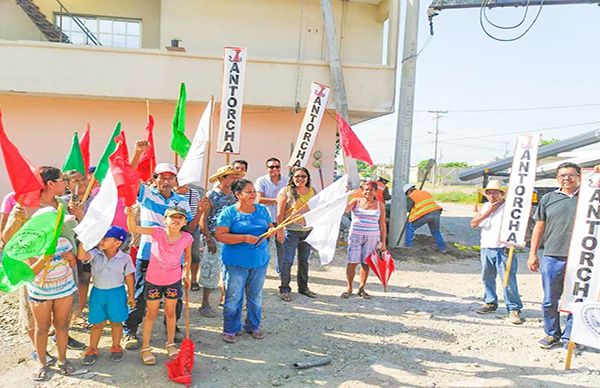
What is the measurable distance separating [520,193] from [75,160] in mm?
5524

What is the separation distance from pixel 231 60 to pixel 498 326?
17.1 feet

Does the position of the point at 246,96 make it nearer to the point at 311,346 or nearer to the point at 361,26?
the point at 361,26

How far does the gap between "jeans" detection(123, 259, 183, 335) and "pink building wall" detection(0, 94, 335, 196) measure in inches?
268

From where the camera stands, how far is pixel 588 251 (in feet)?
14.6

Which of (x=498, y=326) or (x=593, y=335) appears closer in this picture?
(x=593, y=335)

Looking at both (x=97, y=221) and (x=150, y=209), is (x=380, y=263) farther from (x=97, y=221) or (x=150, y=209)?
(x=97, y=221)

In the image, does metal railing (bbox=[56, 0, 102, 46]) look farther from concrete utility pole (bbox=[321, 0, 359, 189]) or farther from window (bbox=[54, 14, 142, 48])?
concrete utility pole (bbox=[321, 0, 359, 189])

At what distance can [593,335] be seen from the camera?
4141 millimetres

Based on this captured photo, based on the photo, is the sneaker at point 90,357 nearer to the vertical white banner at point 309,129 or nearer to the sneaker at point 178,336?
the sneaker at point 178,336

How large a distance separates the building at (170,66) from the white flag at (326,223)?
6.17 metres

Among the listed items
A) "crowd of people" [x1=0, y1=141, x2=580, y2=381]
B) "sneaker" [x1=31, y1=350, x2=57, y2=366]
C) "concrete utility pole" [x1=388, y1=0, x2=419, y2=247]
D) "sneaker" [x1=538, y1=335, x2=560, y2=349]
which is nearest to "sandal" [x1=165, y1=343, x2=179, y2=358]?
"crowd of people" [x1=0, y1=141, x2=580, y2=381]

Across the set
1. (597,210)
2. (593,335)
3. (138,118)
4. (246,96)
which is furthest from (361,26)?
(593,335)

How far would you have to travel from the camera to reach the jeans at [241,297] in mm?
4531

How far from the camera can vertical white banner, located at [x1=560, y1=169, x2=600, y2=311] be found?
14.5 ft
